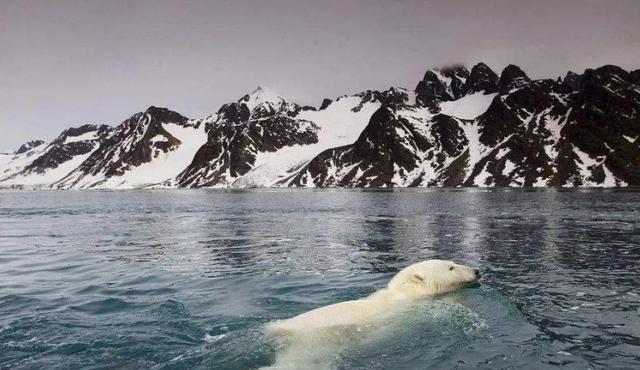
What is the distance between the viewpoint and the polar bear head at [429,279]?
13.6m

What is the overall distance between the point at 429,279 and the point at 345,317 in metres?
4.29

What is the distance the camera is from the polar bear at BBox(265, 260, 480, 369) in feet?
31.0

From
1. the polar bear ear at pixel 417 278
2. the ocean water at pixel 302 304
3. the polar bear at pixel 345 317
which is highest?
the polar bear ear at pixel 417 278

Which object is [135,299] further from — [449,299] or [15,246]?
[15,246]

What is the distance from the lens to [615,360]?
10219 mm

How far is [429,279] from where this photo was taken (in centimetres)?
1420

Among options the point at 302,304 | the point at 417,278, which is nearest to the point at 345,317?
the point at 417,278

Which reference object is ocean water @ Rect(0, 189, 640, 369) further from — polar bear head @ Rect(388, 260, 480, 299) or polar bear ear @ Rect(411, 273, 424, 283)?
polar bear ear @ Rect(411, 273, 424, 283)

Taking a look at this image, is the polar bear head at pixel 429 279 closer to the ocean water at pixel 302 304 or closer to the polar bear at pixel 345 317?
the polar bear at pixel 345 317

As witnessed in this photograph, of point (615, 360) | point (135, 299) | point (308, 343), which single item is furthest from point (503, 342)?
point (135, 299)

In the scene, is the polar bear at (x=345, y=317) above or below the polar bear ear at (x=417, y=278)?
below

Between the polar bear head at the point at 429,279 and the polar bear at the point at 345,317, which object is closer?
the polar bear at the point at 345,317

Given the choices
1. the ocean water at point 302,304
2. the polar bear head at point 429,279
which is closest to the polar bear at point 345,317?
the polar bear head at point 429,279

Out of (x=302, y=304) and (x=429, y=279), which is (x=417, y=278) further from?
(x=302, y=304)
